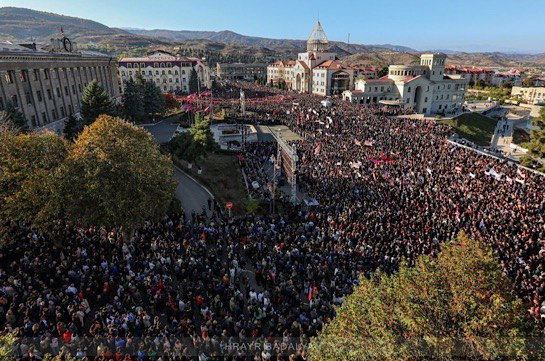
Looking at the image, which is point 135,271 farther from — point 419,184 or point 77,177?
point 419,184

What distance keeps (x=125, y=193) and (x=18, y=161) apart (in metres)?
5.15

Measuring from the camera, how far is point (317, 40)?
366 feet

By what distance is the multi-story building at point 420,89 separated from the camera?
7100 cm

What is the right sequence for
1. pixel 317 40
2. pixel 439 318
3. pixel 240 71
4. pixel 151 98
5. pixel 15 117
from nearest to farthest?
pixel 439 318 → pixel 15 117 → pixel 151 98 → pixel 317 40 → pixel 240 71

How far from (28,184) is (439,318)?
16.9 m

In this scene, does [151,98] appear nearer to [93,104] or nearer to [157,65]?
[93,104]

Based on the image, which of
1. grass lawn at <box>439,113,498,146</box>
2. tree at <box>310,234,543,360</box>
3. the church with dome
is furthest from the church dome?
tree at <box>310,234,543,360</box>

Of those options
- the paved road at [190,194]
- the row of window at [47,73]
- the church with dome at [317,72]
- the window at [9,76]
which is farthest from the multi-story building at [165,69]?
the paved road at [190,194]

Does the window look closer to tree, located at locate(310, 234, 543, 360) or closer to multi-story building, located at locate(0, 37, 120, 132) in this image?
multi-story building, located at locate(0, 37, 120, 132)

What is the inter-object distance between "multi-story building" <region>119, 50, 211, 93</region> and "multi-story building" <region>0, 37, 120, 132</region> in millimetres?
42914

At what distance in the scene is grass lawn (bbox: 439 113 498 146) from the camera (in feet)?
201

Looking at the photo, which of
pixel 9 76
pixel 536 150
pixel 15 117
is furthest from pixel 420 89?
pixel 15 117

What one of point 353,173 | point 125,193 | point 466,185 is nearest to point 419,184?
point 466,185

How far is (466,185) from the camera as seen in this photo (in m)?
25.1
